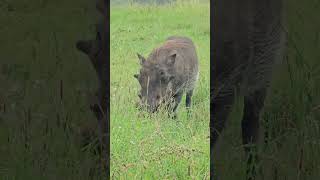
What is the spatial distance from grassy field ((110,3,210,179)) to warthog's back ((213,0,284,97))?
50cm

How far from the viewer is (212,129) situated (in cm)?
221

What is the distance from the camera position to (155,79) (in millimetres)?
7824

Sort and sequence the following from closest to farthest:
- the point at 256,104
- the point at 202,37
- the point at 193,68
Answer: the point at 256,104
the point at 193,68
the point at 202,37

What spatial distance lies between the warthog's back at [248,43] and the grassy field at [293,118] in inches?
2.1

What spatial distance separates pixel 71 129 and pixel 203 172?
9.07 ft

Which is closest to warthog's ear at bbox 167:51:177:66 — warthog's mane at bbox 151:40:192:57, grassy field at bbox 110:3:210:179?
warthog's mane at bbox 151:40:192:57

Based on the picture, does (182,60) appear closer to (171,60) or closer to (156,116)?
(171,60)

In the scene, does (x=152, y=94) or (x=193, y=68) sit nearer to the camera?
(x=152, y=94)

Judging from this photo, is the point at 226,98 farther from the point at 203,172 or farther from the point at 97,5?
the point at 203,172

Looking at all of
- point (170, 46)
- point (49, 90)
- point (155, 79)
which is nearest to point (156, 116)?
point (155, 79)

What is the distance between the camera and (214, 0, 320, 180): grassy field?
2.15m

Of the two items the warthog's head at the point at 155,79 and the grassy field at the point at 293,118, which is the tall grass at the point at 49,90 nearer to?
the grassy field at the point at 293,118

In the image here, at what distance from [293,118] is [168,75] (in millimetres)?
5920

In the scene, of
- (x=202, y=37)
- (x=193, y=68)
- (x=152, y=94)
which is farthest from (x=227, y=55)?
(x=202, y=37)
